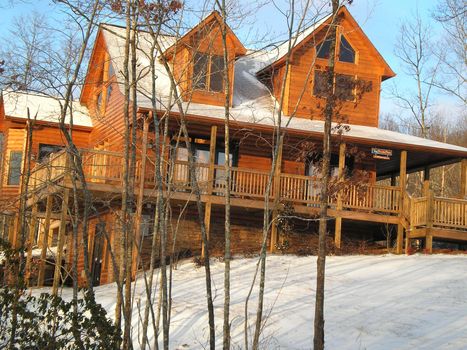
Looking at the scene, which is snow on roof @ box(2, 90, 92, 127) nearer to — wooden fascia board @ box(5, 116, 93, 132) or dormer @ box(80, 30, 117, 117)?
wooden fascia board @ box(5, 116, 93, 132)

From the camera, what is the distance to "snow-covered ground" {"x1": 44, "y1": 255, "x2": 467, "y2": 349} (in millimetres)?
13773

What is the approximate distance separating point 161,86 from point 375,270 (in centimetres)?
976

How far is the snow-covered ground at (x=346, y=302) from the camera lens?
45.2ft

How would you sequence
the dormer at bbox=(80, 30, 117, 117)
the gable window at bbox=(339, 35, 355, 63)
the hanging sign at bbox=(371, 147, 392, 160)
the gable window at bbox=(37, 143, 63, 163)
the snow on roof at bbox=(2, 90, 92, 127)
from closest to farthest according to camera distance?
the hanging sign at bbox=(371, 147, 392, 160), the dormer at bbox=(80, 30, 117, 117), the gable window at bbox=(339, 35, 355, 63), the snow on roof at bbox=(2, 90, 92, 127), the gable window at bbox=(37, 143, 63, 163)

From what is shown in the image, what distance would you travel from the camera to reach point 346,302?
1645cm

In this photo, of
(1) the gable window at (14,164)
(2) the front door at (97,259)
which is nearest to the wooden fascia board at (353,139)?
(2) the front door at (97,259)

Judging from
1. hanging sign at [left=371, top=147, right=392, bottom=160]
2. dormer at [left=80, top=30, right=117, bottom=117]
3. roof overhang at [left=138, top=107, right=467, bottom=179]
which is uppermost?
dormer at [left=80, top=30, right=117, bottom=117]

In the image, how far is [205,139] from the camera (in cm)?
2502

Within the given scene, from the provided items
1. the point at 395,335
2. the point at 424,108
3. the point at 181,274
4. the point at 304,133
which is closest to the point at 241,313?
the point at 395,335

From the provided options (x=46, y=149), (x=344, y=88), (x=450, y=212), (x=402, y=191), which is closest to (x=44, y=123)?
(x=46, y=149)

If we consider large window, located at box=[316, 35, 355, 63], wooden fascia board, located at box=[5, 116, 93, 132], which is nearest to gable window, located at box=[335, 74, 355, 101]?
large window, located at box=[316, 35, 355, 63]

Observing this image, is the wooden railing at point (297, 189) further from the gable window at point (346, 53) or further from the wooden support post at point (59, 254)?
the wooden support post at point (59, 254)

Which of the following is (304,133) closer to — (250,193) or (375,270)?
(250,193)

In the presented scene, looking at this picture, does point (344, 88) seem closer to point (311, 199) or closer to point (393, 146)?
point (311, 199)
